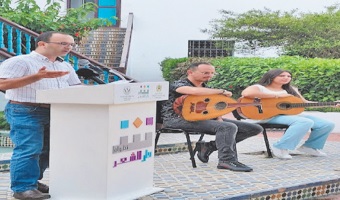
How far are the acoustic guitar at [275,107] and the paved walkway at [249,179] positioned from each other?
513 mm

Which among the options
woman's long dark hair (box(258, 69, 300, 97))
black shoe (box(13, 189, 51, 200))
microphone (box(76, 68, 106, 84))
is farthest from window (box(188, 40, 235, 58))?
black shoe (box(13, 189, 51, 200))

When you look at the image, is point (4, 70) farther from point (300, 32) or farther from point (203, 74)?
point (300, 32)

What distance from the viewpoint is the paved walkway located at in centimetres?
582

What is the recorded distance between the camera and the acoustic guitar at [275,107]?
7.98 metres

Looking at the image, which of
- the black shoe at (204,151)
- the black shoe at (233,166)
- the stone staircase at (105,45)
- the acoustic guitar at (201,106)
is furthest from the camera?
the stone staircase at (105,45)

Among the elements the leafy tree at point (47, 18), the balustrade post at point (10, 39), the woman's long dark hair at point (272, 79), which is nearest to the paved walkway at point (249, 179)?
the woman's long dark hair at point (272, 79)

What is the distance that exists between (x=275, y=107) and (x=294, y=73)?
5.02 m

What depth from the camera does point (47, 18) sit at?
12.7 meters

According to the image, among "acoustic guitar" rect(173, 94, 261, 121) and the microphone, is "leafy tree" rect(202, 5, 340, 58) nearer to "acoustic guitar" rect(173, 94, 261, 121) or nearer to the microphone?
"acoustic guitar" rect(173, 94, 261, 121)

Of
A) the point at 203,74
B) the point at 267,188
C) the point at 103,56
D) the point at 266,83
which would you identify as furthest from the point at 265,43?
the point at 267,188

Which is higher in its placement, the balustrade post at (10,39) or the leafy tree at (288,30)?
the leafy tree at (288,30)

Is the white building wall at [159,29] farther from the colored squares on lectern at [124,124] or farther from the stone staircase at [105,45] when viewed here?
the colored squares on lectern at [124,124]

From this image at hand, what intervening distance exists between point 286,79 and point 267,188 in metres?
2.37

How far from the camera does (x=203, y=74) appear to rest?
23.3ft
